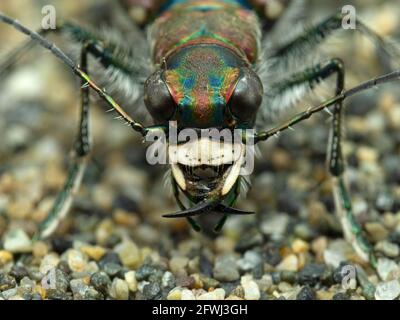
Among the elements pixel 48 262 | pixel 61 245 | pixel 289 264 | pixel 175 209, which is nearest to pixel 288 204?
pixel 289 264

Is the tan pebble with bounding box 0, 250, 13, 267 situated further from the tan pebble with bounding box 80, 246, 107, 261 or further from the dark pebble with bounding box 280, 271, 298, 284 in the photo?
the dark pebble with bounding box 280, 271, 298, 284

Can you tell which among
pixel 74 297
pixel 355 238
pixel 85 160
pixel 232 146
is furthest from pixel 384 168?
pixel 74 297

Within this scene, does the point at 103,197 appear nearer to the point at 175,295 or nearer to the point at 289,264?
the point at 175,295

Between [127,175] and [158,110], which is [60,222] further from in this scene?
[158,110]

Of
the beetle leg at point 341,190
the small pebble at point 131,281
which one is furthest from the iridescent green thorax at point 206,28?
the small pebble at point 131,281

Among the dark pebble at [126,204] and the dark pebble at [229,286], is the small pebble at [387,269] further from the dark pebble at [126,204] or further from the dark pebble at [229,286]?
the dark pebble at [126,204]

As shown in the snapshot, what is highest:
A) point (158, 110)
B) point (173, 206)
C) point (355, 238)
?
point (158, 110)

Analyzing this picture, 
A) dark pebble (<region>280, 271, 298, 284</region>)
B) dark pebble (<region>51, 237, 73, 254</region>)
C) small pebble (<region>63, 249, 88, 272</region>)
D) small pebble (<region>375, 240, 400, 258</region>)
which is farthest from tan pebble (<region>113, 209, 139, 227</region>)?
small pebble (<region>375, 240, 400, 258</region>)
